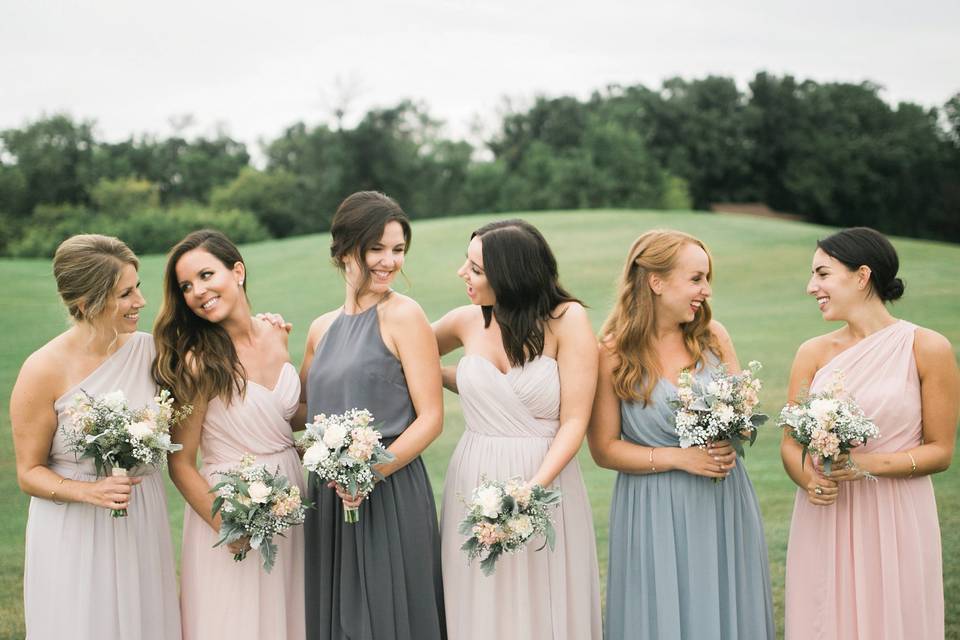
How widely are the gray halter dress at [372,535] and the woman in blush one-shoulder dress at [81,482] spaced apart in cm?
94

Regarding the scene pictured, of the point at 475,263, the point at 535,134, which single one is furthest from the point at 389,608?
the point at 535,134

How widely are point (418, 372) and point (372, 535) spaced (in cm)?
94

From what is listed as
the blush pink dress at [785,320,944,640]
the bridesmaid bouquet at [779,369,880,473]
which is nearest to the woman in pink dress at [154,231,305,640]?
the bridesmaid bouquet at [779,369,880,473]

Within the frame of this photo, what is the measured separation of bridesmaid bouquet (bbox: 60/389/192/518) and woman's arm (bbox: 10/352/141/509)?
213 mm

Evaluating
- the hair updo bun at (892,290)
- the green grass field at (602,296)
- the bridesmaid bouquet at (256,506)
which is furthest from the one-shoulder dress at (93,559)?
the hair updo bun at (892,290)

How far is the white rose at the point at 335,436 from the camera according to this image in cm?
446

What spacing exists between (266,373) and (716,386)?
8.34ft

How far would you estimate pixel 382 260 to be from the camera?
5.16 metres

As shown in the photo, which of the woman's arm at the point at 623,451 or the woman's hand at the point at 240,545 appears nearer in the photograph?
the woman's hand at the point at 240,545

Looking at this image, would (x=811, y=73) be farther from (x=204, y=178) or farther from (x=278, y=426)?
(x=278, y=426)

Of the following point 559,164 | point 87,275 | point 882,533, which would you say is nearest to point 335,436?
point 87,275

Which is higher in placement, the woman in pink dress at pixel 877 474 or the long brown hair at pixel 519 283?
the long brown hair at pixel 519 283

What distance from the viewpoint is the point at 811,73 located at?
179ft

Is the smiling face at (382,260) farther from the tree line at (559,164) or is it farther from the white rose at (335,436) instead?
the tree line at (559,164)
